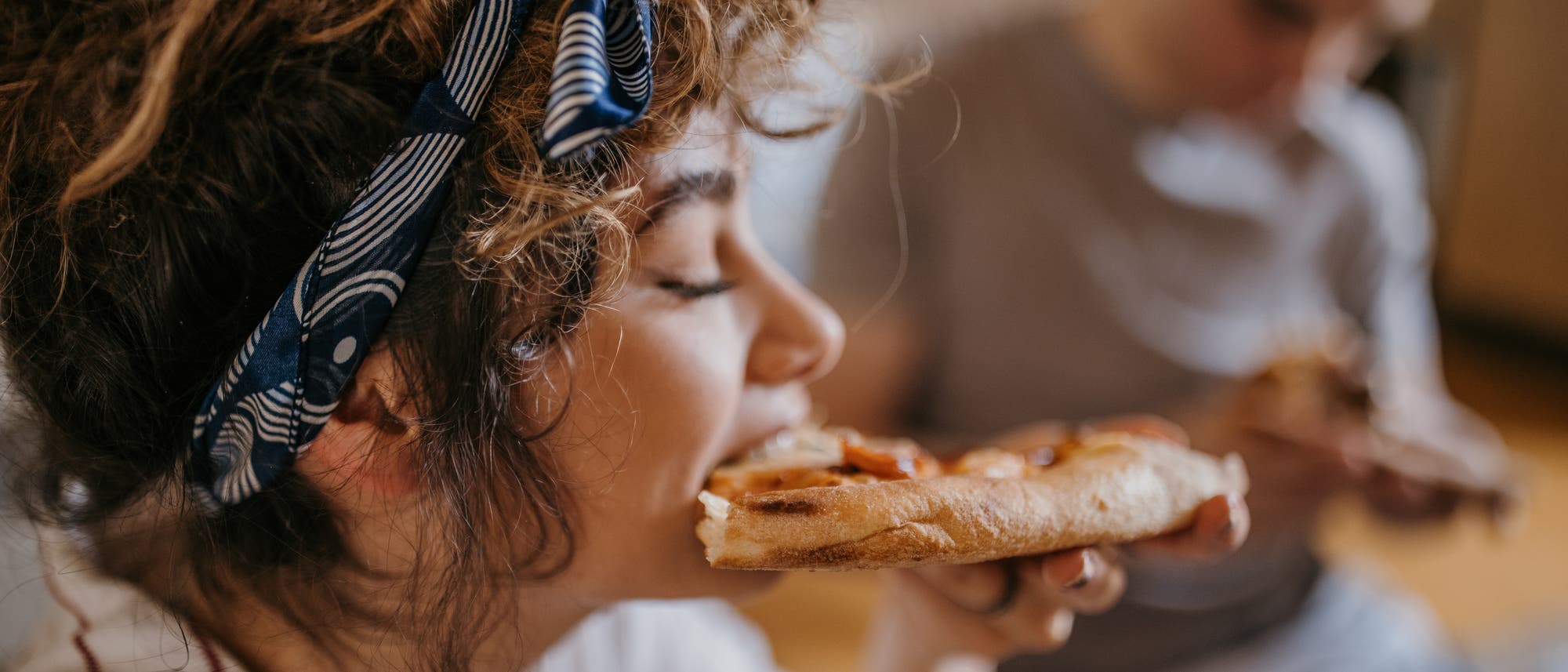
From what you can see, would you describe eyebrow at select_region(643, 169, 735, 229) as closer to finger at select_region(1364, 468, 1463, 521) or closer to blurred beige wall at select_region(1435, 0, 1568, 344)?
finger at select_region(1364, 468, 1463, 521)

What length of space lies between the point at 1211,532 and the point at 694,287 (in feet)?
1.29

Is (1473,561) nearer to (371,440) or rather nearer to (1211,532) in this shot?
(1211,532)

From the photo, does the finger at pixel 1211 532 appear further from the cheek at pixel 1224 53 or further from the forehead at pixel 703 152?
the cheek at pixel 1224 53

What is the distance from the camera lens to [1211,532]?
2.41ft

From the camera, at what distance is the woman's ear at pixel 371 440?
24.3 inches

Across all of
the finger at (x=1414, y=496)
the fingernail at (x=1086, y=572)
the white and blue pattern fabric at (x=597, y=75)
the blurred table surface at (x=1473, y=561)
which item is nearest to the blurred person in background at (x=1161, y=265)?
the finger at (x=1414, y=496)

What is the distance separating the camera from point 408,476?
0.64 meters

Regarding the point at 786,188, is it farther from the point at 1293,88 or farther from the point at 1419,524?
the point at 1419,524

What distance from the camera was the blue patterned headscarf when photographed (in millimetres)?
566

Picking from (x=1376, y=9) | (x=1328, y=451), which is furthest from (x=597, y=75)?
(x=1376, y=9)

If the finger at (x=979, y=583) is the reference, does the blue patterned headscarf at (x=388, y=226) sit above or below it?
above

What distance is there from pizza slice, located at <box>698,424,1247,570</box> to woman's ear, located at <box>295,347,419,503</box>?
0.18m

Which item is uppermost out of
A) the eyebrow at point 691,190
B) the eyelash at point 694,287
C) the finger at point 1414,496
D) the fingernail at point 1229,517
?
the eyebrow at point 691,190

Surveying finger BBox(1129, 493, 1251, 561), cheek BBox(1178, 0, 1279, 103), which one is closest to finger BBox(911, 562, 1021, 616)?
finger BBox(1129, 493, 1251, 561)
